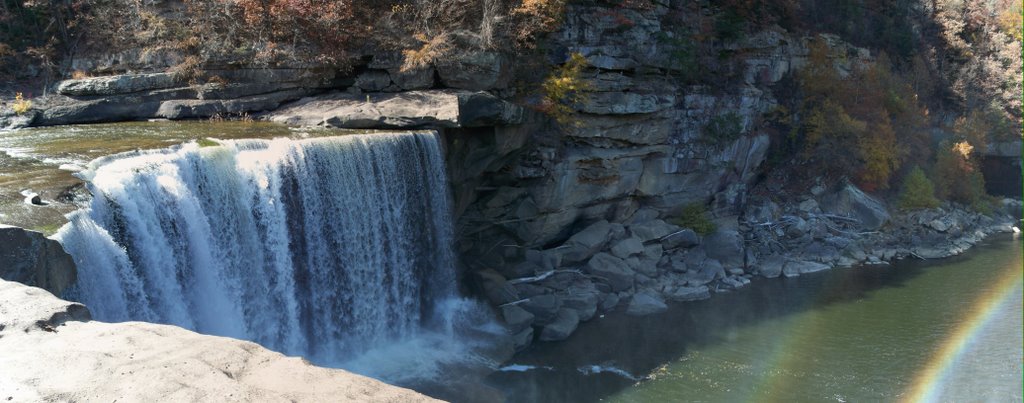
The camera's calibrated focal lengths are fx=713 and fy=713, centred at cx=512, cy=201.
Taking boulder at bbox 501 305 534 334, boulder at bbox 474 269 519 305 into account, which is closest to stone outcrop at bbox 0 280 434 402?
boulder at bbox 501 305 534 334

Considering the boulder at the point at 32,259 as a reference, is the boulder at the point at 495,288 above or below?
below

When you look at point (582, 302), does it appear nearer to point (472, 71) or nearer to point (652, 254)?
point (652, 254)

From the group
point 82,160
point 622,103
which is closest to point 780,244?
point 622,103

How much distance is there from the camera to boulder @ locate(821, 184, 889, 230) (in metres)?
25.5

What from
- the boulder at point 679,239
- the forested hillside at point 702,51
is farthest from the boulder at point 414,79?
the boulder at point 679,239

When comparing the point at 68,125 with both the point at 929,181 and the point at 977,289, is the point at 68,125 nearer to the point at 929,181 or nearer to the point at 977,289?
the point at 977,289

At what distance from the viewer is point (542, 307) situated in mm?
18078

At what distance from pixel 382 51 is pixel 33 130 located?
27.2 ft

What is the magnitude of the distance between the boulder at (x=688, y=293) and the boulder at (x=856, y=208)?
8267mm

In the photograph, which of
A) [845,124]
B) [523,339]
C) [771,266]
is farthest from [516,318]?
[845,124]

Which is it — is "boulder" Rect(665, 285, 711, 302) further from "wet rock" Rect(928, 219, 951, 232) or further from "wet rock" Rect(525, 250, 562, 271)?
"wet rock" Rect(928, 219, 951, 232)

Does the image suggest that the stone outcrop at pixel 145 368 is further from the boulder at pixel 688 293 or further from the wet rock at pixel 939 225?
the wet rock at pixel 939 225

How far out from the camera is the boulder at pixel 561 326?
17.2 metres

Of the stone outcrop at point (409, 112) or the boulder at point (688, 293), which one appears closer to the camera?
the stone outcrop at point (409, 112)
